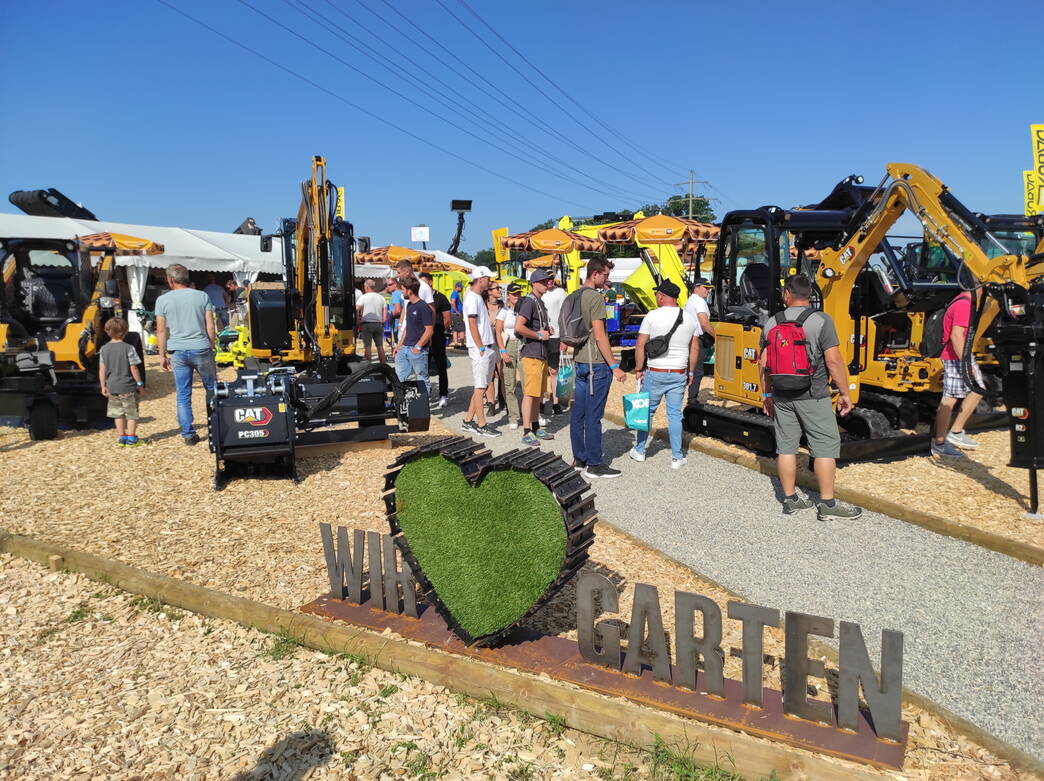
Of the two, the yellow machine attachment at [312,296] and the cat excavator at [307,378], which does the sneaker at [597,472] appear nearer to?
the cat excavator at [307,378]

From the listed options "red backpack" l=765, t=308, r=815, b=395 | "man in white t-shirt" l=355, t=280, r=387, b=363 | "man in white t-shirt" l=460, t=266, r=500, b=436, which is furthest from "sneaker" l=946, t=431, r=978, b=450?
"man in white t-shirt" l=355, t=280, r=387, b=363

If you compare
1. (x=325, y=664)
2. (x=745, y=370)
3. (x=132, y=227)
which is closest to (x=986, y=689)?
(x=325, y=664)

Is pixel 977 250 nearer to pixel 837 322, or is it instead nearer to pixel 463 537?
pixel 837 322

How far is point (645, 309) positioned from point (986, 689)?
12325 millimetres

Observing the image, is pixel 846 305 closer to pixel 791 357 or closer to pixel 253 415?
pixel 791 357

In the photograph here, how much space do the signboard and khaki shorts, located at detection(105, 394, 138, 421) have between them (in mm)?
18416

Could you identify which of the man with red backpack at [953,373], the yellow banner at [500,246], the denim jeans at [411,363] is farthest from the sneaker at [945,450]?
the yellow banner at [500,246]

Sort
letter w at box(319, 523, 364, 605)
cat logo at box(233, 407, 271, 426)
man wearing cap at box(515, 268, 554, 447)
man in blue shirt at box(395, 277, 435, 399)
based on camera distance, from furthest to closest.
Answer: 1. man in blue shirt at box(395, 277, 435, 399)
2. man wearing cap at box(515, 268, 554, 447)
3. cat logo at box(233, 407, 271, 426)
4. letter w at box(319, 523, 364, 605)

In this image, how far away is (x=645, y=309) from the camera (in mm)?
15141

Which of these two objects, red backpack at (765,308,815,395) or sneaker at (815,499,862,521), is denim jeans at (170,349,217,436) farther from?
sneaker at (815,499,862,521)

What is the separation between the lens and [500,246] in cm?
1895

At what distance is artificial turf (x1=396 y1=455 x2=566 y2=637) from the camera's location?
131 inches

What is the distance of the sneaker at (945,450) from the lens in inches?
280

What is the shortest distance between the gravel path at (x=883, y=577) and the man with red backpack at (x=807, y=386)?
34 cm
